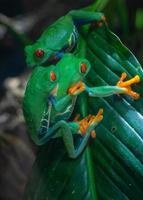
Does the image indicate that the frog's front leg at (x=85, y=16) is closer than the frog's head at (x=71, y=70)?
No

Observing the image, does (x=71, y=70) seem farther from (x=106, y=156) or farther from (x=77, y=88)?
(x=106, y=156)

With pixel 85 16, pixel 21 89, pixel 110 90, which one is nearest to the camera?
pixel 110 90

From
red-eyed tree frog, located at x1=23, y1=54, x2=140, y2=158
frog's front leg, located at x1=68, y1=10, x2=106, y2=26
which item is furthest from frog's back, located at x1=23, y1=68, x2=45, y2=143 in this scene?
frog's front leg, located at x1=68, y1=10, x2=106, y2=26

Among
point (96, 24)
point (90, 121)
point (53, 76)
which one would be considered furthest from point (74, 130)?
point (96, 24)

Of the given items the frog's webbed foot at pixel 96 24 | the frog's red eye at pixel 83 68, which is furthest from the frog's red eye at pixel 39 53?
the frog's webbed foot at pixel 96 24

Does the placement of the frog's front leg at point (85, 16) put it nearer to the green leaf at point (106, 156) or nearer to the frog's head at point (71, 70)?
the green leaf at point (106, 156)

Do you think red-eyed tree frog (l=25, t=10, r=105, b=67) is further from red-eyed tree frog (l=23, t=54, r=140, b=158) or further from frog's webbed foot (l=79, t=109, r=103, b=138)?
frog's webbed foot (l=79, t=109, r=103, b=138)
